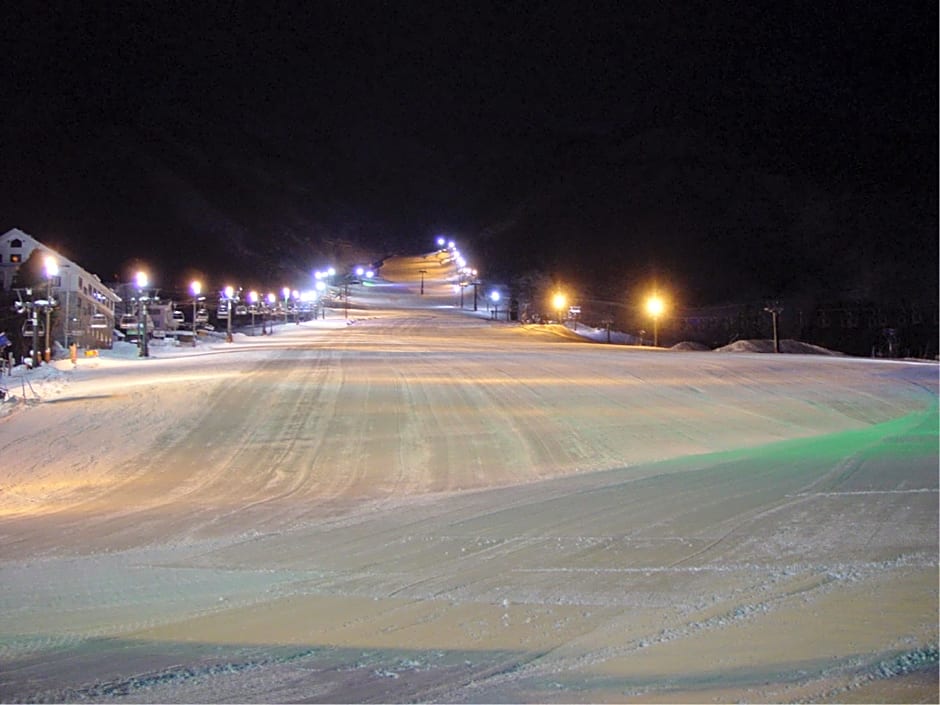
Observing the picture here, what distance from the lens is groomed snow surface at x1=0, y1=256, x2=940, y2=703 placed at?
4.72 m

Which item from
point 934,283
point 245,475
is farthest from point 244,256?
point 245,475

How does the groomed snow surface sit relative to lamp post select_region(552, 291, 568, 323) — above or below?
below

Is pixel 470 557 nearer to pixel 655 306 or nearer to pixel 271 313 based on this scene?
pixel 655 306

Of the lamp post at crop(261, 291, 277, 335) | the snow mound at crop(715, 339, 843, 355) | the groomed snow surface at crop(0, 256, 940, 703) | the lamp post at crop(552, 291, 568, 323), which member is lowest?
the groomed snow surface at crop(0, 256, 940, 703)

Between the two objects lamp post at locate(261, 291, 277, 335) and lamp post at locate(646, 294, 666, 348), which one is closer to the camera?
lamp post at locate(646, 294, 666, 348)

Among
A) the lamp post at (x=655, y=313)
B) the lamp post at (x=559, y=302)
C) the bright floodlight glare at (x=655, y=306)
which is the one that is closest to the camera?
the bright floodlight glare at (x=655, y=306)

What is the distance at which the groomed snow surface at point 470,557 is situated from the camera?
472 cm

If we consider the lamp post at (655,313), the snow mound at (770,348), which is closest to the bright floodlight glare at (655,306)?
the lamp post at (655,313)

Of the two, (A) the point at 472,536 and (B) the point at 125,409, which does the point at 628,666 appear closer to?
(A) the point at 472,536

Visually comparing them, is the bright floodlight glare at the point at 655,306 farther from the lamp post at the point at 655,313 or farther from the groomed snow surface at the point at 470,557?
the groomed snow surface at the point at 470,557

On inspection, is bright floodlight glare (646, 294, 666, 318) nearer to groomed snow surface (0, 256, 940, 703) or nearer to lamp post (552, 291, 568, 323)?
lamp post (552, 291, 568, 323)

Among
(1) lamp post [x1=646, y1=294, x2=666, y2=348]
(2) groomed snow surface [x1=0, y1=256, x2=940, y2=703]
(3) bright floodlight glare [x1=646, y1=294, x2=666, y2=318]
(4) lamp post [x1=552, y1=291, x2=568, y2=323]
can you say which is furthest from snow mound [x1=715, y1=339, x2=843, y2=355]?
(4) lamp post [x1=552, y1=291, x2=568, y2=323]

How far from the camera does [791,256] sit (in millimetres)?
103125

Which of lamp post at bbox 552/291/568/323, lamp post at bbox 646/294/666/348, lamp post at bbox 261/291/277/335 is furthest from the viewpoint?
lamp post at bbox 552/291/568/323
